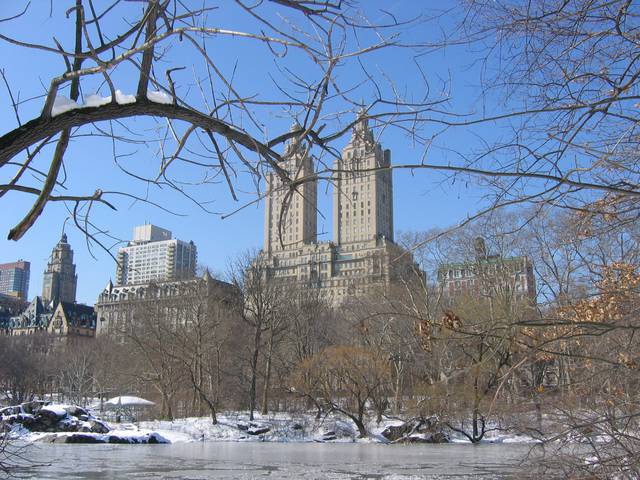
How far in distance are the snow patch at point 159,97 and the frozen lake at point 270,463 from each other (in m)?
10.5

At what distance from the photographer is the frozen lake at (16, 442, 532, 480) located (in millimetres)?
14883

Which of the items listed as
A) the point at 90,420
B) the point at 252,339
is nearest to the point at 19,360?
the point at 252,339

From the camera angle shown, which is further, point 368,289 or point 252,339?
point 368,289

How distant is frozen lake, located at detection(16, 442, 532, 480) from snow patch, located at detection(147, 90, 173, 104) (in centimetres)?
1051

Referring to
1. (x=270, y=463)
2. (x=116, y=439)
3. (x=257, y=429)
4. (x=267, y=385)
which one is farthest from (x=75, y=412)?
(x=270, y=463)

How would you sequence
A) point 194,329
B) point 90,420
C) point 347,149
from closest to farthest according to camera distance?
point 347,149, point 90,420, point 194,329

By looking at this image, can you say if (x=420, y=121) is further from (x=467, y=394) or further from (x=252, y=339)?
(x=252, y=339)

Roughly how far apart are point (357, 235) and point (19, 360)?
72.4 m

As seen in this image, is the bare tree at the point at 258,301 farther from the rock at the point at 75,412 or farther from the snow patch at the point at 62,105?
the snow patch at the point at 62,105

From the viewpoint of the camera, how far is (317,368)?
3322cm

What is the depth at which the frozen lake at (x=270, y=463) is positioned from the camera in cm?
1488

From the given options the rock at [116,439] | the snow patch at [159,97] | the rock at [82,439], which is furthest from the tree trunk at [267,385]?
the snow patch at [159,97]

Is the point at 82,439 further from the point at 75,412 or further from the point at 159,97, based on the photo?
the point at 159,97

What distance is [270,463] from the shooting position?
18469 millimetres
